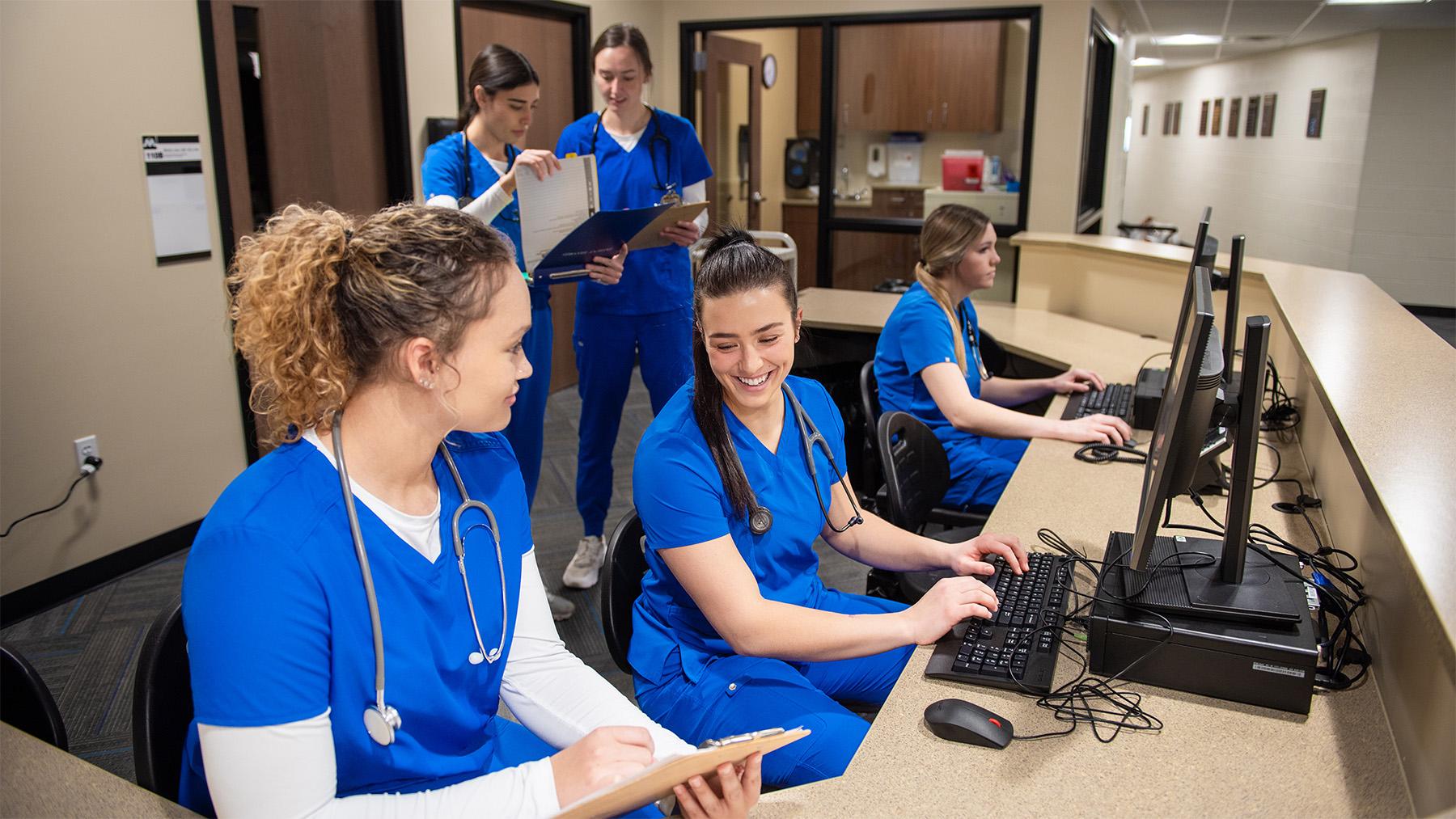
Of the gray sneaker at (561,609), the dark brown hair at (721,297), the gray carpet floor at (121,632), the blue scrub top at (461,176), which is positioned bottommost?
the gray carpet floor at (121,632)

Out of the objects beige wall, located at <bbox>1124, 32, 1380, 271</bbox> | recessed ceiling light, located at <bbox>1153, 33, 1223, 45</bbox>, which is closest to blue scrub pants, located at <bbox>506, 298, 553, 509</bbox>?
recessed ceiling light, located at <bbox>1153, 33, 1223, 45</bbox>

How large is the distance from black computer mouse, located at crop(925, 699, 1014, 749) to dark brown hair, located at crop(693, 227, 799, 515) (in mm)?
445

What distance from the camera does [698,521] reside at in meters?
1.44

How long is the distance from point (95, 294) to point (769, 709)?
8.50 feet

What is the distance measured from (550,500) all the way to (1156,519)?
2.78 metres

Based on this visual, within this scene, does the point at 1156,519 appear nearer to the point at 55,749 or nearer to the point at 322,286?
the point at 322,286

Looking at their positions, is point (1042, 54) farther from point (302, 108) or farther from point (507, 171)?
point (302, 108)

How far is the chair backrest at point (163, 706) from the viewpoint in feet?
3.69

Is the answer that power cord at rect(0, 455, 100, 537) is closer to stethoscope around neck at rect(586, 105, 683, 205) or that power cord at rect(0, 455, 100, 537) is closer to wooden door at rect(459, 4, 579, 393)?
stethoscope around neck at rect(586, 105, 683, 205)

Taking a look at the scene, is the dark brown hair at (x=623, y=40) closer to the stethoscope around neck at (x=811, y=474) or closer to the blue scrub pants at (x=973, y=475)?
the blue scrub pants at (x=973, y=475)

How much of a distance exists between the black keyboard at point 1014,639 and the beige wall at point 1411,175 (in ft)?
27.3


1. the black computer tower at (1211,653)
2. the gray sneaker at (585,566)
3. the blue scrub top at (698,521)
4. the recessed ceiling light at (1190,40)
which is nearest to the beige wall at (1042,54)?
the recessed ceiling light at (1190,40)

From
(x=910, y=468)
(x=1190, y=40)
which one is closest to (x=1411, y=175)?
(x=1190, y=40)

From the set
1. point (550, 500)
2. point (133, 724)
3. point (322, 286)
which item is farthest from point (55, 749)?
point (550, 500)
